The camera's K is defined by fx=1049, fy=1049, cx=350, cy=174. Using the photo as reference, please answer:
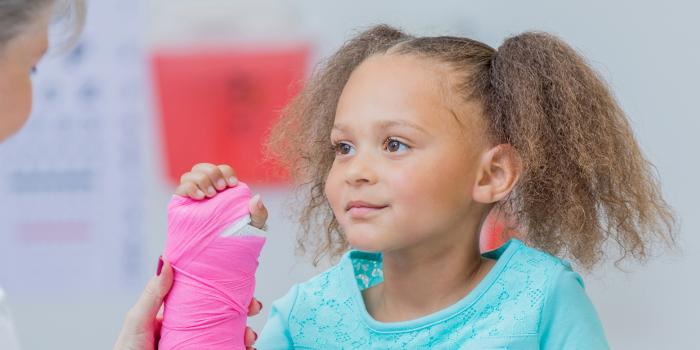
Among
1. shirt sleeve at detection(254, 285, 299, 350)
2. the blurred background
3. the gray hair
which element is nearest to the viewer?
the gray hair

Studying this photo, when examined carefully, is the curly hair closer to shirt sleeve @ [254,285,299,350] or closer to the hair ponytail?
the hair ponytail

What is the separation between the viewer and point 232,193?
1.06 metres

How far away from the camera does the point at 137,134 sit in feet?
7.16

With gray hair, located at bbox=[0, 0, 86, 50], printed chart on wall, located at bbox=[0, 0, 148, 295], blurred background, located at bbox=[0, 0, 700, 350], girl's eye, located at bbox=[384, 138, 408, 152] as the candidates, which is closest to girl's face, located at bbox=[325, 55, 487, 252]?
girl's eye, located at bbox=[384, 138, 408, 152]

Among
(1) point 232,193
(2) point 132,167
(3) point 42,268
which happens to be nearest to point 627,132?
(1) point 232,193

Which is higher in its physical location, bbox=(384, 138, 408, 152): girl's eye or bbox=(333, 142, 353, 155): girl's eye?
bbox=(384, 138, 408, 152): girl's eye

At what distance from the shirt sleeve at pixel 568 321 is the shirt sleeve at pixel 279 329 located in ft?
0.94

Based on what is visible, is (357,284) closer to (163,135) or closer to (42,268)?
(163,135)

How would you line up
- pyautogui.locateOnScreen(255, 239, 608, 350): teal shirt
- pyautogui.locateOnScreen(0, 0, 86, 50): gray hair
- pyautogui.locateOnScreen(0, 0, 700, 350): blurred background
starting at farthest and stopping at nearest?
pyautogui.locateOnScreen(0, 0, 700, 350): blurred background, pyautogui.locateOnScreen(255, 239, 608, 350): teal shirt, pyautogui.locateOnScreen(0, 0, 86, 50): gray hair

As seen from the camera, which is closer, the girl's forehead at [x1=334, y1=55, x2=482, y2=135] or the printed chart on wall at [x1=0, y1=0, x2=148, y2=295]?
the girl's forehead at [x1=334, y1=55, x2=482, y2=135]

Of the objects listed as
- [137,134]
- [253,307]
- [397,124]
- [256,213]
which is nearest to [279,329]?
[253,307]

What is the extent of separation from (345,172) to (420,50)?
0.55 ft

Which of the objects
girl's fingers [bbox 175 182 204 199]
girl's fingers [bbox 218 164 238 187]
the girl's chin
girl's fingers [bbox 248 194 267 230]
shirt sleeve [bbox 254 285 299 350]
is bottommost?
shirt sleeve [bbox 254 285 299 350]

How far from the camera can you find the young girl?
1.04 metres
